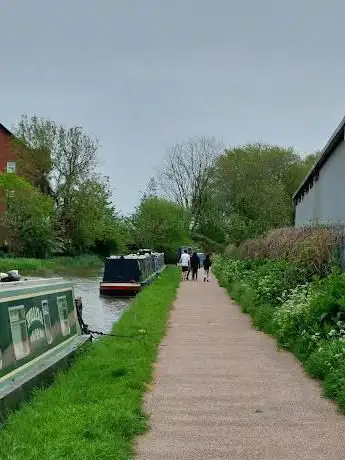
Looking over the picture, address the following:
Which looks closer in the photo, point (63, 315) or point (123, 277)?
point (63, 315)

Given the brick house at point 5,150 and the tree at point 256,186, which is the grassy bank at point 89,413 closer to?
the tree at point 256,186

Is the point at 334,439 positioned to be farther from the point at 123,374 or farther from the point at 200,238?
the point at 200,238

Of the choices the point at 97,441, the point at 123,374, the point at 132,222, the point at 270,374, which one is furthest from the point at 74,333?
the point at 132,222

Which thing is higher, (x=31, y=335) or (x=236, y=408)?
(x=31, y=335)

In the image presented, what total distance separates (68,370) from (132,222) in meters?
52.7

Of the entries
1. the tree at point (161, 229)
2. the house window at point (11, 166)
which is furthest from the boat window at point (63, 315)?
the house window at point (11, 166)

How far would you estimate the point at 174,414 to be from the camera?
6.12 meters

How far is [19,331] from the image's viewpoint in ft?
24.8

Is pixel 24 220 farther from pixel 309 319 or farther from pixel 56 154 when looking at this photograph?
pixel 309 319

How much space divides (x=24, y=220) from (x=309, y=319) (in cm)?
4140

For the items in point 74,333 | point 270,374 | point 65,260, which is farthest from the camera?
point 65,260

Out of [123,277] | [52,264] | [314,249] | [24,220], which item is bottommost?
[123,277]

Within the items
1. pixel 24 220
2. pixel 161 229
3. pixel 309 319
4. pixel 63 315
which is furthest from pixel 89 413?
pixel 161 229

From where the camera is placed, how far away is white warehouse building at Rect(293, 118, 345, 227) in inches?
769
